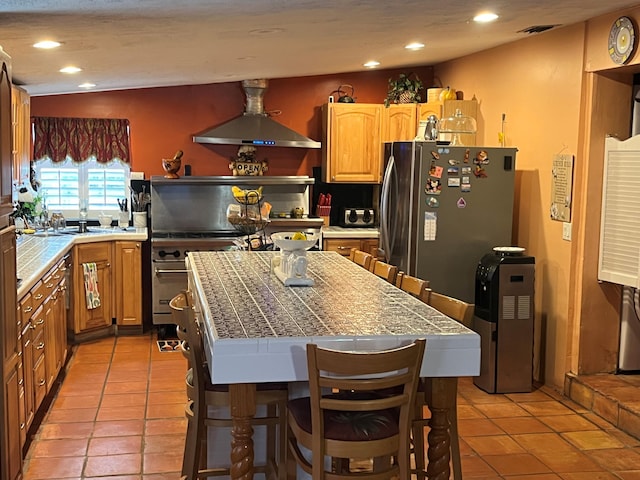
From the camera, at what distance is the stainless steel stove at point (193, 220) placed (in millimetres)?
6484

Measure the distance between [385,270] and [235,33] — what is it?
1506 mm

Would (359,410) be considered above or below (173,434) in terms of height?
above

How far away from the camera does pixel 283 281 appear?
3.53 metres

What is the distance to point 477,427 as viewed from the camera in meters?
4.45

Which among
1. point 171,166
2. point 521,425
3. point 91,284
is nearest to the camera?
point 521,425

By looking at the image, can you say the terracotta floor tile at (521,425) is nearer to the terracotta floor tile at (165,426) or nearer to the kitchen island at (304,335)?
the kitchen island at (304,335)

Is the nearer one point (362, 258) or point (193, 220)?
point (362, 258)

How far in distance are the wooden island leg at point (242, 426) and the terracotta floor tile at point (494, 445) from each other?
1855 millimetres

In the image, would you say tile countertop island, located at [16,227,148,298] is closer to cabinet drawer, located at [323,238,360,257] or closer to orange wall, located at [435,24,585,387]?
cabinet drawer, located at [323,238,360,257]

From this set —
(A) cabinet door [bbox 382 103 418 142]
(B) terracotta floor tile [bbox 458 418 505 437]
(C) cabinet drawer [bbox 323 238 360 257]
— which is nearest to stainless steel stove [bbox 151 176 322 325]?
(C) cabinet drawer [bbox 323 238 360 257]

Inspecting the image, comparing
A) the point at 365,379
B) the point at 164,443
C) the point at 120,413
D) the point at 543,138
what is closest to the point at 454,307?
the point at 365,379

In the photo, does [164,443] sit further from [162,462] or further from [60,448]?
[60,448]

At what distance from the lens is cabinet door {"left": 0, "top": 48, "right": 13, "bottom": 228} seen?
304 centimetres

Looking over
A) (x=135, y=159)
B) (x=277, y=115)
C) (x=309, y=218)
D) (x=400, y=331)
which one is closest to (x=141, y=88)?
(x=135, y=159)
